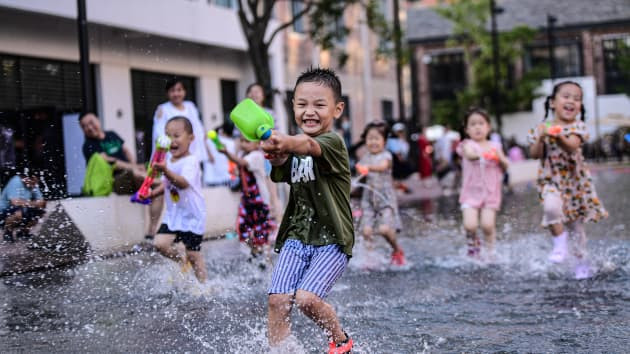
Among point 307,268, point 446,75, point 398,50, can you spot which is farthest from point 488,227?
point 446,75

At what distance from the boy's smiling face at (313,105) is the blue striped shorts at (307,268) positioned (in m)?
0.59

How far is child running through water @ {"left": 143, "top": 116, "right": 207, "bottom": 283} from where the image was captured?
7.02 m

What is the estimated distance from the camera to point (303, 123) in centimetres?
420

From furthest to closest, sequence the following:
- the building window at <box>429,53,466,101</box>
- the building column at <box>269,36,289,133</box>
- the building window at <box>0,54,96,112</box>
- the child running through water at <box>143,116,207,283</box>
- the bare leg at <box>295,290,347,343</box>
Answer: the building window at <box>429,53,466,101</box>, the building column at <box>269,36,289,133</box>, the building window at <box>0,54,96,112</box>, the child running through water at <box>143,116,207,283</box>, the bare leg at <box>295,290,347,343</box>

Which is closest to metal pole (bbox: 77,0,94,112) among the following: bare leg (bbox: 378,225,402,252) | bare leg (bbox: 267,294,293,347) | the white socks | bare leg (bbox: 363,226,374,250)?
bare leg (bbox: 363,226,374,250)

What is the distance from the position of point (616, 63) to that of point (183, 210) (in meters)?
50.2

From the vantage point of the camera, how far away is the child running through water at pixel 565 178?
763 cm

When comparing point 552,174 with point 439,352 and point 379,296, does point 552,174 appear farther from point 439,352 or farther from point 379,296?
point 439,352

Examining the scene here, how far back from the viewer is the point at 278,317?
4.21 metres

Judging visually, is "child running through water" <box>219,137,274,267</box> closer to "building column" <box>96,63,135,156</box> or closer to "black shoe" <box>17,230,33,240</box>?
"black shoe" <box>17,230,33,240</box>

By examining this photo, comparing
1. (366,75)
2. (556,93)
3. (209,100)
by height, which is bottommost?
(556,93)

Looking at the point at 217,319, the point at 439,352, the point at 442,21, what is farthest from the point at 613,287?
the point at 442,21

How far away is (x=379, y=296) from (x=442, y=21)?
5633cm

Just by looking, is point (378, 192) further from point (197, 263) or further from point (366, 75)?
point (366, 75)
